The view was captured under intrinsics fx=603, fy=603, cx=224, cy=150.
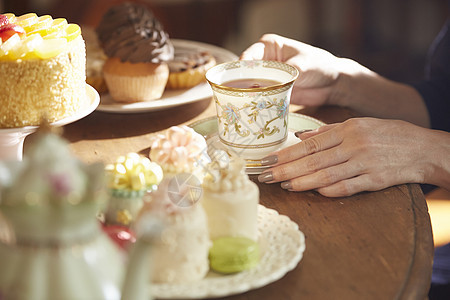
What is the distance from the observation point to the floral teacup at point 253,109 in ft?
3.70

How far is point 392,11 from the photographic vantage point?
4004 millimetres

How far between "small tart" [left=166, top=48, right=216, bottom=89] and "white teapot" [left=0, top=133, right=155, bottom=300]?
3.19ft

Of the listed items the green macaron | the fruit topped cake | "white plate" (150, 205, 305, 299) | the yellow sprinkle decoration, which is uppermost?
the fruit topped cake

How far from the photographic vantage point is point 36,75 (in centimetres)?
102

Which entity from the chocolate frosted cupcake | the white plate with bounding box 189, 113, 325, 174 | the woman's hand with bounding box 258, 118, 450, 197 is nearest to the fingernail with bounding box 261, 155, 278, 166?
the woman's hand with bounding box 258, 118, 450, 197

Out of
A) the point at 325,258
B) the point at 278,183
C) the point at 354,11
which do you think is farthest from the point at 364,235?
the point at 354,11

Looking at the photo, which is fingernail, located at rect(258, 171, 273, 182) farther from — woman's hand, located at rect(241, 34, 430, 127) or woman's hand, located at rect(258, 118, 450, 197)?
woman's hand, located at rect(241, 34, 430, 127)

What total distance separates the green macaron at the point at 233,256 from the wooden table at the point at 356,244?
0.13 ft

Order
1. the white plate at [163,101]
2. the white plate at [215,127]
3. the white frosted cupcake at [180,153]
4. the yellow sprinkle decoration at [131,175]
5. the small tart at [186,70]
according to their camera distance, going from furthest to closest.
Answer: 1. the small tart at [186,70]
2. the white plate at [163,101]
3. the white plate at [215,127]
4. the white frosted cupcake at [180,153]
5. the yellow sprinkle decoration at [131,175]

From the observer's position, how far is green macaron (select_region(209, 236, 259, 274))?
783mm

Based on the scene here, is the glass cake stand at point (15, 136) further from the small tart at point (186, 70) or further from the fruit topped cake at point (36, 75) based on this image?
the small tart at point (186, 70)

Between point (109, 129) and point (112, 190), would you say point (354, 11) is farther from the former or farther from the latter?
point (112, 190)

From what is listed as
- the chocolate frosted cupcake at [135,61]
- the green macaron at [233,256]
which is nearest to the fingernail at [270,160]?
the green macaron at [233,256]

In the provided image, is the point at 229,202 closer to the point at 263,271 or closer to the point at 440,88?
the point at 263,271
